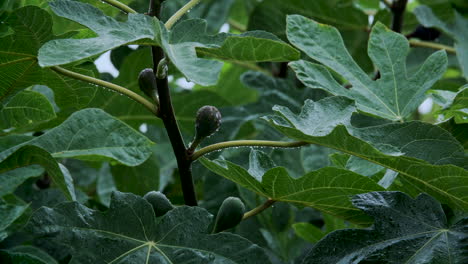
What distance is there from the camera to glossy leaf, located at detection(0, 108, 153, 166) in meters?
1.22

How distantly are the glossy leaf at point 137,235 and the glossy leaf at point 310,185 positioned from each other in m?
0.08

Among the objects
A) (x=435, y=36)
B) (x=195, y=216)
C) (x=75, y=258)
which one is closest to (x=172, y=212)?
(x=195, y=216)

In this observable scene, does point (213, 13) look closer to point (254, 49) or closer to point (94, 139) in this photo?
point (94, 139)

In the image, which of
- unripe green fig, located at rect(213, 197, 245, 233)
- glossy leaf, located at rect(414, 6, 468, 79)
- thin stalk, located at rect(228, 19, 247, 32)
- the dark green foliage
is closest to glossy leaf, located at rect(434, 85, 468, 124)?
the dark green foliage

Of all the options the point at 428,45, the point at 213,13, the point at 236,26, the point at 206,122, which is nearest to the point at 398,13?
the point at 428,45

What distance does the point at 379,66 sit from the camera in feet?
4.23

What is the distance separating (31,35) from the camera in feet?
3.51

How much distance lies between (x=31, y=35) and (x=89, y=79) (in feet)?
0.35

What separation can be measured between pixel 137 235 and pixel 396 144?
383mm

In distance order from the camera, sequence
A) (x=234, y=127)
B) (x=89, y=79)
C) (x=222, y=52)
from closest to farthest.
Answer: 1. (x=222, y=52)
2. (x=89, y=79)
3. (x=234, y=127)

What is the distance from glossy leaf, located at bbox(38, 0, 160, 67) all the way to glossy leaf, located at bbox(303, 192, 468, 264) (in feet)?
1.18

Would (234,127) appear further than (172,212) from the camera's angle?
Yes

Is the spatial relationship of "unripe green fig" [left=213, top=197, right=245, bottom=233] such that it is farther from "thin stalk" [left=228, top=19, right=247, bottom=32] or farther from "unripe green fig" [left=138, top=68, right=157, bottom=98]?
"thin stalk" [left=228, top=19, right=247, bottom=32]

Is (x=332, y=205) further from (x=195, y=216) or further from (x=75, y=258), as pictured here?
(x=75, y=258)
